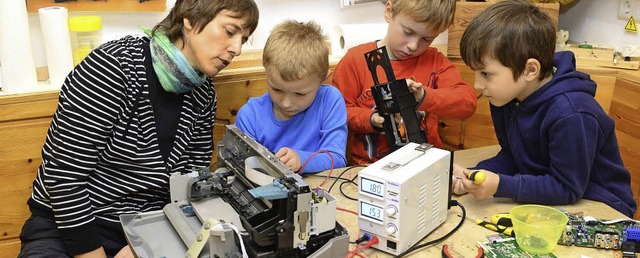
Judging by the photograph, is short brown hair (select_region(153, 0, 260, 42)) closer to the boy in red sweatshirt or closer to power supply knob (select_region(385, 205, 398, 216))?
the boy in red sweatshirt

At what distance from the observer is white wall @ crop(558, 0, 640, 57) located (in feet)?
8.64

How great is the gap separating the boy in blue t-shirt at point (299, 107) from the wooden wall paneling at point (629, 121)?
1.27 m

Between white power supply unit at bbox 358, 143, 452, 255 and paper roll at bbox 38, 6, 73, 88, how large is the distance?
1.24m

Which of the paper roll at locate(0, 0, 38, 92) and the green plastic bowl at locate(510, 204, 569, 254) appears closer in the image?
the green plastic bowl at locate(510, 204, 569, 254)

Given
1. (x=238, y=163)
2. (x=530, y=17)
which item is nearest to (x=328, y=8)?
(x=530, y=17)

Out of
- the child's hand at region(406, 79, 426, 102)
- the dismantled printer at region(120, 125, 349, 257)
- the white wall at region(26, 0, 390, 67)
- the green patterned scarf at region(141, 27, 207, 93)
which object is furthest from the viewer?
the white wall at region(26, 0, 390, 67)

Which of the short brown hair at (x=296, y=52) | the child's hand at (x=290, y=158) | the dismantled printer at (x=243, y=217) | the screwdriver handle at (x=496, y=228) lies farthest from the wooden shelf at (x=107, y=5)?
the screwdriver handle at (x=496, y=228)

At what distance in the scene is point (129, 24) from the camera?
86.6 inches

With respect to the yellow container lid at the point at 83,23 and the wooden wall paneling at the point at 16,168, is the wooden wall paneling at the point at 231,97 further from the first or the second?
the wooden wall paneling at the point at 16,168

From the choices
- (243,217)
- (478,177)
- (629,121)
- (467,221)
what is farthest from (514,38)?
(629,121)

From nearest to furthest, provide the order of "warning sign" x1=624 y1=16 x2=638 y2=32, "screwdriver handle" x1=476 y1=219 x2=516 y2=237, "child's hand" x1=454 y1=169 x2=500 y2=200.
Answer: "screwdriver handle" x1=476 y1=219 x2=516 y2=237 → "child's hand" x1=454 y1=169 x2=500 y2=200 → "warning sign" x1=624 y1=16 x2=638 y2=32

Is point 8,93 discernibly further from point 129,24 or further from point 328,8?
point 328,8

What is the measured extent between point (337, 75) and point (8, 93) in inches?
44.6

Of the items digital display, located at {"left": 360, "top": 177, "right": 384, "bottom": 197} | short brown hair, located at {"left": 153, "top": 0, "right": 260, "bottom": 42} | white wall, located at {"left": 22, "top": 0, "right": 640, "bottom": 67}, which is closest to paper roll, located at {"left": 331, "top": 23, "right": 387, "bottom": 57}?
white wall, located at {"left": 22, "top": 0, "right": 640, "bottom": 67}
